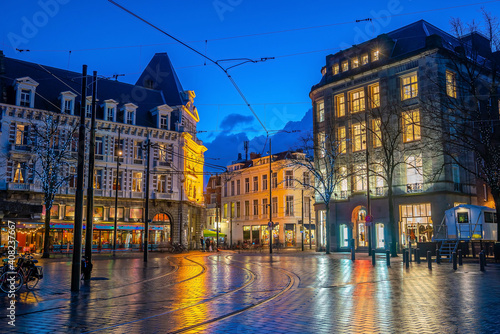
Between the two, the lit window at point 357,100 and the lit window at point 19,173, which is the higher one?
the lit window at point 357,100

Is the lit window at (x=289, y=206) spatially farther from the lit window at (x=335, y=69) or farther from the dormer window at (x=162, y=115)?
the lit window at (x=335, y=69)

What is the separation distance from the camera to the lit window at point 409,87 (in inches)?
1529

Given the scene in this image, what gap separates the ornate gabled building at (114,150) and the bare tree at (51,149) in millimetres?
209

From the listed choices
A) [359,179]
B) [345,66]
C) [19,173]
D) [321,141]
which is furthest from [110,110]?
[359,179]

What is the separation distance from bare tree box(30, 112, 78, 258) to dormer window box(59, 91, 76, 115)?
1.18 m

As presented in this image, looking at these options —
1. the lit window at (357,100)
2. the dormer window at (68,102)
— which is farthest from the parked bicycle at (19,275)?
the dormer window at (68,102)

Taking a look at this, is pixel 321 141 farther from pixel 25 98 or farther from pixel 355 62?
pixel 25 98

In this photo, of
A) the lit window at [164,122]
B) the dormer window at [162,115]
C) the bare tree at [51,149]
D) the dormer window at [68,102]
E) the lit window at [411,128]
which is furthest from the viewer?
the lit window at [164,122]

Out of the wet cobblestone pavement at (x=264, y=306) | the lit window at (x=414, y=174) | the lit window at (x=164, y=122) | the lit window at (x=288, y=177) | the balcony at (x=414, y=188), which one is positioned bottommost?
the wet cobblestone pavement at (x=264, y=306)

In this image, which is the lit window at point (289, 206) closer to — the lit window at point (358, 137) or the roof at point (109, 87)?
the roof at point (109, 87)

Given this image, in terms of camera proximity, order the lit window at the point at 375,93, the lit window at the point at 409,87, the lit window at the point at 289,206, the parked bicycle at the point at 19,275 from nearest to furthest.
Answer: the parked bicycle at the point at 19,275
the lit window at the point at 409,87
the lit window at the point at 375,93
the lit window at the point at 289,206

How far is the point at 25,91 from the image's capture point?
48688 millimetres

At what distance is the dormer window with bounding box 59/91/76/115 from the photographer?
166 feet

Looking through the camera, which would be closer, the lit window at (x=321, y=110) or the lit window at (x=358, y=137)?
the lit window at (x=358, y=137)
